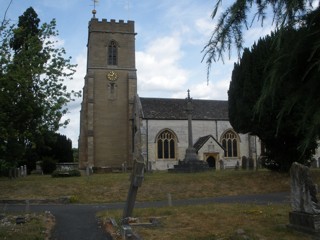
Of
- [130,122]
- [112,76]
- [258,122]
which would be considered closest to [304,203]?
[258,122]

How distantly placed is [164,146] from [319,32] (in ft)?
126

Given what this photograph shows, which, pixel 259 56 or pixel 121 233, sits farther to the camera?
pixel 259 56

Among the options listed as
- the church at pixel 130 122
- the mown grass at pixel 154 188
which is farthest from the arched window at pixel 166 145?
the mown grass at pixel 154 188

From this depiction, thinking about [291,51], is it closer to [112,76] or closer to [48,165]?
[48,165]

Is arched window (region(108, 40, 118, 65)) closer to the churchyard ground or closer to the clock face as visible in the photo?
the clock face

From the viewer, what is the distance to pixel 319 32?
330 cm

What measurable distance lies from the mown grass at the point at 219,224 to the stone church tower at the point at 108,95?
30.0 metres

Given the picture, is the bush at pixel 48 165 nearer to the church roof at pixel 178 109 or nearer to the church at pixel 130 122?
the church at pixel 130 122

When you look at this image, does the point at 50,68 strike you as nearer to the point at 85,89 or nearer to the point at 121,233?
the point at 121,233

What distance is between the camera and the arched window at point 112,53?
45844mm

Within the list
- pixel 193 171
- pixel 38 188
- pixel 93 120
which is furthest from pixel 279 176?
pixel 93 120

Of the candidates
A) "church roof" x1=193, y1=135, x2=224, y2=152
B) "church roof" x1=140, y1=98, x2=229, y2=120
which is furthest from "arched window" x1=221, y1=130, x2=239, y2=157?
"church roof" x1=193, y1=135, x2=224, y2=152

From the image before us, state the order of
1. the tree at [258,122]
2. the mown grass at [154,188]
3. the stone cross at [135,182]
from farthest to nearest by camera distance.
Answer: the tree at [258,122], the mown grass at [154,188], the stone cross at [135,182]

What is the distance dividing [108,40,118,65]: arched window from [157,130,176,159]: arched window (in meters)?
11.4
